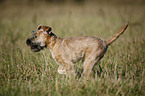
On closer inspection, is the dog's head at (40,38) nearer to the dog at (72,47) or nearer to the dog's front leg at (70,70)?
the dog at (72,47)

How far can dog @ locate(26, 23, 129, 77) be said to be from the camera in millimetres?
3211

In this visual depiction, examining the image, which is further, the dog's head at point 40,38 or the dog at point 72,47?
the dog's head at point 40,38

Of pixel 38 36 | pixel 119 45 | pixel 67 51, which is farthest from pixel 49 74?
pixel 119 45

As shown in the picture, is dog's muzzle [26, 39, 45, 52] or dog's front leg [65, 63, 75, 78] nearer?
dog's front leg [65, 63, 75, 78]

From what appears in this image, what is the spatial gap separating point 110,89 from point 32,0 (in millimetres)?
28142

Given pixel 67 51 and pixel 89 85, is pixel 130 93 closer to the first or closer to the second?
pixel 89 85

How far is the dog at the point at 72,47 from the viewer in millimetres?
3211

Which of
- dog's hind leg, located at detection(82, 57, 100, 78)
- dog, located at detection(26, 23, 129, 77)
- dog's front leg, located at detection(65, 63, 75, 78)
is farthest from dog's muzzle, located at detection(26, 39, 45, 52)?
dog's hind leg, located at detection(82, 57, 100, 78)

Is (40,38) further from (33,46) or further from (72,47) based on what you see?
(72,47)

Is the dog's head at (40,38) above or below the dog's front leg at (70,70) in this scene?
above

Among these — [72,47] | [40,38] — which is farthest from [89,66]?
[40,38]

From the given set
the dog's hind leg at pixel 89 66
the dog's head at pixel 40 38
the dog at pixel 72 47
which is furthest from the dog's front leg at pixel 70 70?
→ the dog's head at pixel 40 38

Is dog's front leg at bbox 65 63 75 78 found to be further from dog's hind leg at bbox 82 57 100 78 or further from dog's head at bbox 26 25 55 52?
dog's head at bbox 26 25 55 52

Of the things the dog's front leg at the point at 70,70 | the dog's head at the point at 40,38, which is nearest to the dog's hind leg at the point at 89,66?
the dog's front leg at the point at 70,70
